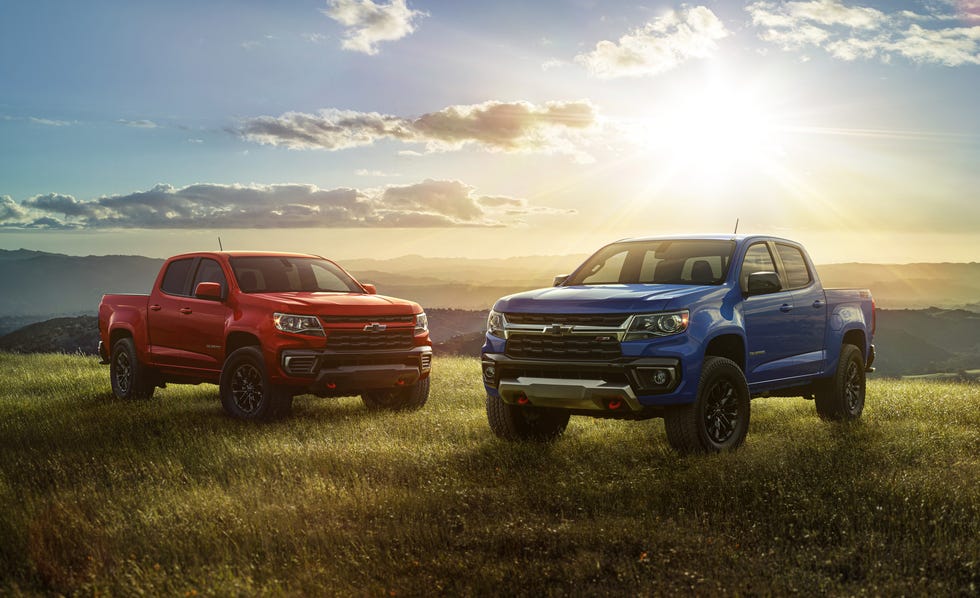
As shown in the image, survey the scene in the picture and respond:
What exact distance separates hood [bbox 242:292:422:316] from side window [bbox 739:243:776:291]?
4444 mm

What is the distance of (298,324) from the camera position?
1138 cm

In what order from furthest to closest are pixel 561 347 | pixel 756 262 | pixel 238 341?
1. pixel 238 341
2. pixel 756 262
3. pixel 561 347

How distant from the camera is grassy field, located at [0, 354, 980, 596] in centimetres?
563

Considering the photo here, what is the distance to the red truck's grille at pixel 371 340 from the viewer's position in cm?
1152

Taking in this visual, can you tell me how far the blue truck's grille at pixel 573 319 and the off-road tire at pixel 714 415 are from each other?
96cm

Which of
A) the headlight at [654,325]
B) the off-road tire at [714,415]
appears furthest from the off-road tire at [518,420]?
the headlight at [654,325]

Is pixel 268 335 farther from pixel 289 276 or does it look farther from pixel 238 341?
pixel 289 276

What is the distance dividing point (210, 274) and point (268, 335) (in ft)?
6.17

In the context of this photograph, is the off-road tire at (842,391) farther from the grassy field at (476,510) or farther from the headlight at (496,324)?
the headlight at (496,324)

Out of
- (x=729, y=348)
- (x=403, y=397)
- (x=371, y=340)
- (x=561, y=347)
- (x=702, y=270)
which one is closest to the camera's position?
(x=561, y=347)

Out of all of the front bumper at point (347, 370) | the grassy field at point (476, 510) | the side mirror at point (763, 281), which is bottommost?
the grassy field at point (476, 510)

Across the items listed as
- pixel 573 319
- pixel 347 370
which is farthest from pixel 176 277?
pixel 573 319

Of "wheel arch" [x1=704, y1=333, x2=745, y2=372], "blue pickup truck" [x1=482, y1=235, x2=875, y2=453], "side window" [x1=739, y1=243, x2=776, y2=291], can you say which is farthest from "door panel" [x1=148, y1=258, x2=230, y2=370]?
"side window" [x1=739, y1=243, x2=776, y2=291]

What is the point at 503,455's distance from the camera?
360 inches
